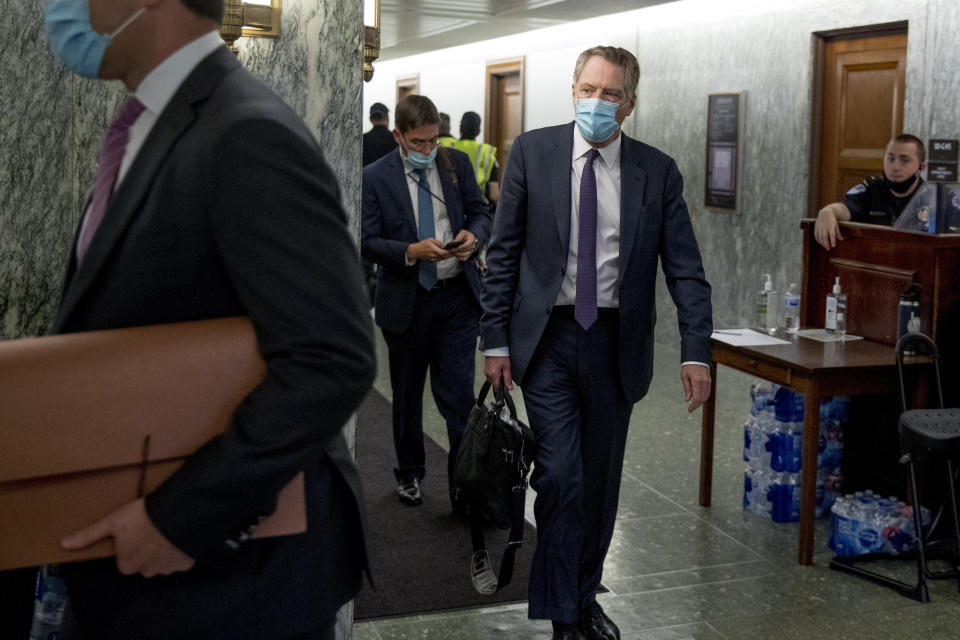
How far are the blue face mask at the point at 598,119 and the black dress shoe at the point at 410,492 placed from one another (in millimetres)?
2184

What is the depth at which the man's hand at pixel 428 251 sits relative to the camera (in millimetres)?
4641

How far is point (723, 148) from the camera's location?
8.87 m

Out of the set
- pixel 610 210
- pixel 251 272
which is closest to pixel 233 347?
pixel 251 272

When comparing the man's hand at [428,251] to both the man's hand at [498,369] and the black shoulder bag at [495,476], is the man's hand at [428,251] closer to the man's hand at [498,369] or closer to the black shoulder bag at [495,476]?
the man's hand at [498,369]

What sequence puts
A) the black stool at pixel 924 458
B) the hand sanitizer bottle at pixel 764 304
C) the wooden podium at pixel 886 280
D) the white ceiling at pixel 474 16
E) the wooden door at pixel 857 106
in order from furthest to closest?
the white ceiling at pixel 474 16
the wooden door at pixel 857 106
the hand sanitizer bottle at pixel 764 304
the wooden podium at pixel 886 280
the black stool at pixel 924 458

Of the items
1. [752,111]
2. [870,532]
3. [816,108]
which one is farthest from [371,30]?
[752,111]

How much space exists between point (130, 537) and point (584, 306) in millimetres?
2296

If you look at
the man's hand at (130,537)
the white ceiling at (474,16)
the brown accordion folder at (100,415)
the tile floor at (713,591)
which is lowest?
the tile floor at (713,591)

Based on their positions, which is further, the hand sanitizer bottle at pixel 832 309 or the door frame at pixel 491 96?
the door frame at pixel 491 96

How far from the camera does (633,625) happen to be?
3.74 meters

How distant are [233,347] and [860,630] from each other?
10.1 ft

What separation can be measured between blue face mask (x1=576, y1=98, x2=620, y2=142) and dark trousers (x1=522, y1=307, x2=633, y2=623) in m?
0.56

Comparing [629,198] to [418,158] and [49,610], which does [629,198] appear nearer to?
[418,158]

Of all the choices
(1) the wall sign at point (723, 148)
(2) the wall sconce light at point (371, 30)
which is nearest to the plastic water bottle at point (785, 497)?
(2) the wall sconce light at point (371, 30)
